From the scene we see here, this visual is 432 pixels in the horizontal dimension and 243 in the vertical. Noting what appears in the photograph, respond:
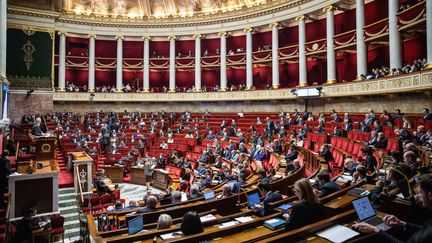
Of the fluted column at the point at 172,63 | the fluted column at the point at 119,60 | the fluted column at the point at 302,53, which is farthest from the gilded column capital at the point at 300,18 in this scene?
the fluted column at the point at 119,60

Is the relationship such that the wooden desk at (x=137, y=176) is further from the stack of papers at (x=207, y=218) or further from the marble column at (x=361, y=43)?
the marble column at (x=361, y=43)

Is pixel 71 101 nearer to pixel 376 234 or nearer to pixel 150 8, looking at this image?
pixel 150 8

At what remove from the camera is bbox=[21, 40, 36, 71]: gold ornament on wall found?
2058 cm

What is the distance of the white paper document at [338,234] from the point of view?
9.27 feet

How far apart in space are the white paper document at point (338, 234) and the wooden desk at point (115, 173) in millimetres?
11779

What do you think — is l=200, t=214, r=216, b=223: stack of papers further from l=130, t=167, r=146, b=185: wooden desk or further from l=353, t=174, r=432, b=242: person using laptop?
l=130, t=167, r=146, b=185: wooden desk

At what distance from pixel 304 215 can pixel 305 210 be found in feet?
0.17

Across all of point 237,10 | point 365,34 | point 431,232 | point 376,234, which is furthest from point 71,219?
point 237,10

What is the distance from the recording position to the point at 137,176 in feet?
44.0

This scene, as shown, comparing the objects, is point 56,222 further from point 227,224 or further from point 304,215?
point 304,215

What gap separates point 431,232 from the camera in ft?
5.10

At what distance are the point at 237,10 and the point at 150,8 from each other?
7805 millimetres

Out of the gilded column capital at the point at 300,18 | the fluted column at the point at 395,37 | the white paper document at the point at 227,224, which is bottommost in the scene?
the white paper document at the point at 227,224

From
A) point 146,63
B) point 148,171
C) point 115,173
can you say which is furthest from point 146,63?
point 148,171
